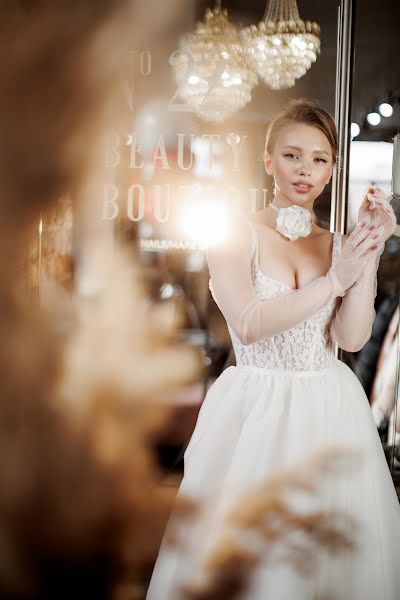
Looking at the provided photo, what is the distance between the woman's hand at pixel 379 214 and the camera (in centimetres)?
124

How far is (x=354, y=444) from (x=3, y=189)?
0.72 meters

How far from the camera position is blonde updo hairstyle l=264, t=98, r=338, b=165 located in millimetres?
1260

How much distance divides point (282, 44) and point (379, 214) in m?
0.34

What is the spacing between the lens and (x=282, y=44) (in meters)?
1.28

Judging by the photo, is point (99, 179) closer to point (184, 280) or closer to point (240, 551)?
point (184, 280)

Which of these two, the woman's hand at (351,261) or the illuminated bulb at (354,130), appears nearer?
the woman's hand at (351,261)

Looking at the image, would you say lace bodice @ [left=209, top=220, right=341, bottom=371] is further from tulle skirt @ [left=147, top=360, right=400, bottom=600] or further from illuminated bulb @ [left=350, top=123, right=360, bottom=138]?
illuminated bulb @ [left=350, top=123, right=360, bottom=138]

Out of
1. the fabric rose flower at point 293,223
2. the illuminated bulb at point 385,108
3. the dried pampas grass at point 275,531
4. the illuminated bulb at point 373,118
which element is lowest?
the dried pampas grass at point 275,531

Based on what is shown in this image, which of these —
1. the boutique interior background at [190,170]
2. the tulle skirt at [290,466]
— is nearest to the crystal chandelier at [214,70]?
the boutique interior background at [190,170]

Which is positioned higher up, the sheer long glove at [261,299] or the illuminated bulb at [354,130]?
the illuminated bulb at [354,130]

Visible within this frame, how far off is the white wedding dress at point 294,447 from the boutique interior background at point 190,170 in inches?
2.1

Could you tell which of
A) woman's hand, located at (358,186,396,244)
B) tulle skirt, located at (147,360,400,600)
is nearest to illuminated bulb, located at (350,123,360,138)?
woman's hand, located at (358,186,396,244)

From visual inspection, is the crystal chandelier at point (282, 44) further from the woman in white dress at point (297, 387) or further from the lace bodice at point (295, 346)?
the lace bodice at point (295, 346)

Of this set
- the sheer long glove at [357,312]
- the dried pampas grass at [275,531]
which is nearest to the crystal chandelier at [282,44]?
the sheer long glove at [357,312]
